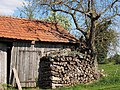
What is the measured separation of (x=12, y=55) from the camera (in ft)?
56.0

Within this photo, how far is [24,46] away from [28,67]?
1.32 m

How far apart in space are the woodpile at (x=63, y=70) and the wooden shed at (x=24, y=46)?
71 centimetres

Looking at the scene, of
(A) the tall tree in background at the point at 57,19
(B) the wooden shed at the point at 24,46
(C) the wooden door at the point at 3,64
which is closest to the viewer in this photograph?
(C) the wooden door at the point at 3,64

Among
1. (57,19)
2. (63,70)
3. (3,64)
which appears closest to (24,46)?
(3,64)

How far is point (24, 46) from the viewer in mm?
17672

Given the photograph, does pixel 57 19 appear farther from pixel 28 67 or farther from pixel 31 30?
pixel 28 67

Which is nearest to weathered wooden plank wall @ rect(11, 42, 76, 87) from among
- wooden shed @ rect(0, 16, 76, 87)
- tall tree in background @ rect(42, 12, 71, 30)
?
wooden shed @ rect(0, 16, 76, 87)

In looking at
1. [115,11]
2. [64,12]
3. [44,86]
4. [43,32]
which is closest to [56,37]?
[43,32]

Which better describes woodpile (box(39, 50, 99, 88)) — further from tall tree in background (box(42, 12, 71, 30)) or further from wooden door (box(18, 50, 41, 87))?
tall tree in background (box(42, 12, 71, 30))

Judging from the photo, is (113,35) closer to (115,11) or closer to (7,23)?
(115,11)

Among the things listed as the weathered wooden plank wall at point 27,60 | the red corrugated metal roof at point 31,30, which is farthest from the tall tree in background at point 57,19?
the weathered wooden plank wall at point 27,60

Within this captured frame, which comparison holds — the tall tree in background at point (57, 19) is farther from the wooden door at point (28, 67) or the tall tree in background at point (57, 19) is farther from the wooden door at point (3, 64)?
the wooden door at point (3, 64)

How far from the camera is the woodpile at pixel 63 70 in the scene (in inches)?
685

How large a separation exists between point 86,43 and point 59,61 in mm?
4472
